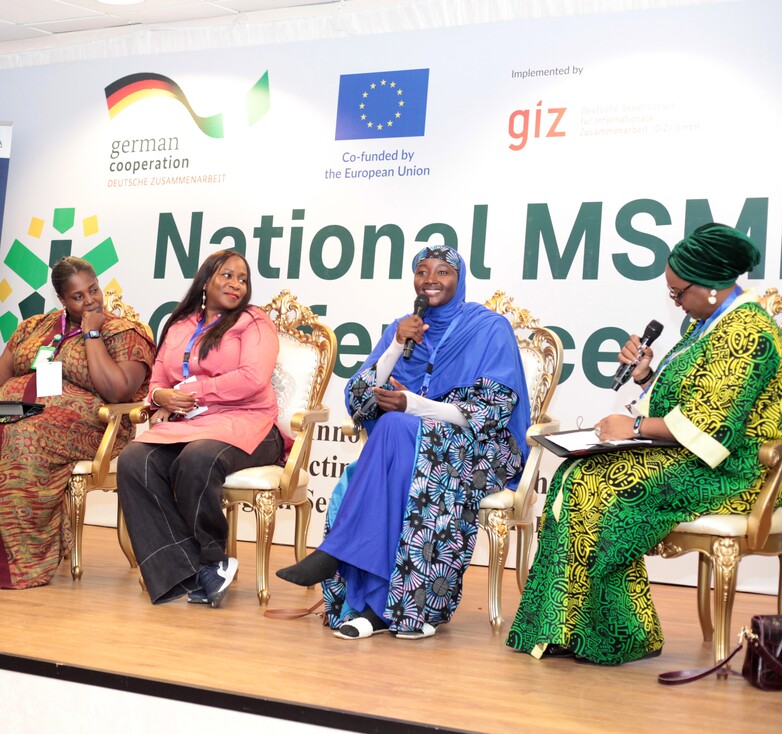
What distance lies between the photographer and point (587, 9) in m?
5.07

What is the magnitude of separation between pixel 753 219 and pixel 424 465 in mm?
2346

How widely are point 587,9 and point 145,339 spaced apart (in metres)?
2.81

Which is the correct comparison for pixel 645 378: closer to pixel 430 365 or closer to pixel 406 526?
pixel 430 365

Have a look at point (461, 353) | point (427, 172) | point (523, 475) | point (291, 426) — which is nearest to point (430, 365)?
point (461, 353)

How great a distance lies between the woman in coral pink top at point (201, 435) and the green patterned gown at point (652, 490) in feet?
4.38

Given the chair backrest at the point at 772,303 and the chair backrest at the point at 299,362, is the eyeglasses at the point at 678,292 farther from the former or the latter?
the chair backrest at the point at 299,362

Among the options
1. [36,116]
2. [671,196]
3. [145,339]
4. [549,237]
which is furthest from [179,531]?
[36,116]

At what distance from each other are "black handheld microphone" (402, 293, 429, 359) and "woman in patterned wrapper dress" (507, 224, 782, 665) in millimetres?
730

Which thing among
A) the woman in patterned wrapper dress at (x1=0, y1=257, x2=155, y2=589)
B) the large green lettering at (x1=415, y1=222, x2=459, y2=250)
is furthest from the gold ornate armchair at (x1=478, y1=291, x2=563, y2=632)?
the woman in patterned wrapper dress at (x1=0, y1=257, x2=155, y2=589)

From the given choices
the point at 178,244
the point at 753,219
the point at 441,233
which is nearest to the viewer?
the point at 753,219

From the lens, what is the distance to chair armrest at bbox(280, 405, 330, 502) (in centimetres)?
385

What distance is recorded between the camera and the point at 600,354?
194 inches

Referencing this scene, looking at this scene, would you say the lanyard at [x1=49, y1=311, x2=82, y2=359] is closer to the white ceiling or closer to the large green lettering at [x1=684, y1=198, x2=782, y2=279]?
the white ceiling

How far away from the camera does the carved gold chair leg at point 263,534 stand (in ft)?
12.4
